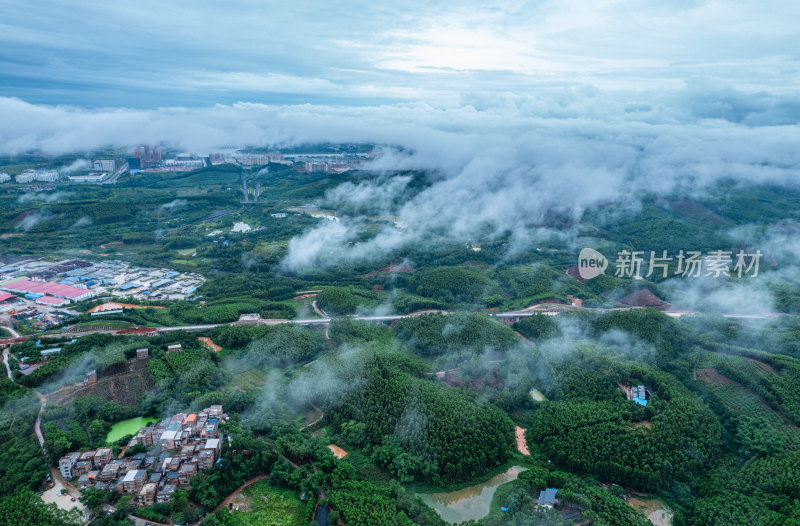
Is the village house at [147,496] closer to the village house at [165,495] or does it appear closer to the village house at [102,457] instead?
the village house at [165,495]

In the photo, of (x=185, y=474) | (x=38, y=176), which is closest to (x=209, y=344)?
(x=185, y=474)

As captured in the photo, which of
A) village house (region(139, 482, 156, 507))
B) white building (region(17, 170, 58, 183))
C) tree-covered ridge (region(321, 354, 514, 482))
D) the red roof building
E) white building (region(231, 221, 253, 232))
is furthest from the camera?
white building (region(17, 170, 58, 183))

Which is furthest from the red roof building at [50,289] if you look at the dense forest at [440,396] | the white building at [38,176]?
the white building at [38,176]

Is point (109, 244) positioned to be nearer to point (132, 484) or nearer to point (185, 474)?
point (132, 484)

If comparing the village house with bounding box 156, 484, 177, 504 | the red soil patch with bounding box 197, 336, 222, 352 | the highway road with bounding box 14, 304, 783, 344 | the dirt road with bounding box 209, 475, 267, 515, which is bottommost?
the dirt road with bounding box 209, 475, 267, 515

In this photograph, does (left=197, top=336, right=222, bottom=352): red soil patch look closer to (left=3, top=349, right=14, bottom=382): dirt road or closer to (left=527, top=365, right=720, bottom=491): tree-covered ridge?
(left=3, top=349, right=14, bottom=382): dirt road

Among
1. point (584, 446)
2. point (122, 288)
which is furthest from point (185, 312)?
point (584, 446)

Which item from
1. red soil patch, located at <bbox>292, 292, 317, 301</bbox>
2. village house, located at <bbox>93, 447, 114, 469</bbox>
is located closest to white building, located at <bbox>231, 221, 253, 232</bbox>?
red soil patch, located at <bbox>292, 292, 317, 301</bbox>

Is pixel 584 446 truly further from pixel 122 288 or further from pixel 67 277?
pixel 67 277
